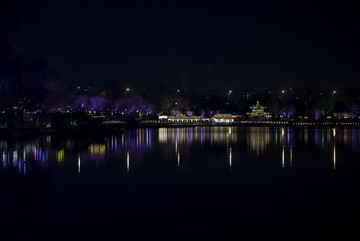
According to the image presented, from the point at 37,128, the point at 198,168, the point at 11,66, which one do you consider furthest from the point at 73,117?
the point at 198,168

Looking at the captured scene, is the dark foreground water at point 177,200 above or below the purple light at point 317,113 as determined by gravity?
below

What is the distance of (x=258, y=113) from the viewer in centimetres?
9344

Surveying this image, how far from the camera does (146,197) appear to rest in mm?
8453

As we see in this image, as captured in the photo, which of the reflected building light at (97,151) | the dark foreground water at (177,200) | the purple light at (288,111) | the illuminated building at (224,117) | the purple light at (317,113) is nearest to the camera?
the dark foreground water at (177,200)

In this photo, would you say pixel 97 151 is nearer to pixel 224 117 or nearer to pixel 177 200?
pixel 177 200

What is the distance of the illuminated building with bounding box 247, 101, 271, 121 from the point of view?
3622 inches

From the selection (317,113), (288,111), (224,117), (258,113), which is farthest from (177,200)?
(288,111)

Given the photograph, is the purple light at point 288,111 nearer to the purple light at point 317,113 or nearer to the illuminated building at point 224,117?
the purple light at point 317,113

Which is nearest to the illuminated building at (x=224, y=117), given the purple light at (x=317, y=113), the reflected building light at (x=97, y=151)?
the purple light at (x=317, y=113)

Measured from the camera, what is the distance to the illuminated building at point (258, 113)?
92.0 metres

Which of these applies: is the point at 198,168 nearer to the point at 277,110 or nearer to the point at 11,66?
the point at 11,66

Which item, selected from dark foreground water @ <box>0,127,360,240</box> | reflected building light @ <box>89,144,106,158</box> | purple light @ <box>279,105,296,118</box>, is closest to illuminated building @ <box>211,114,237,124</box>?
purple light @ <box>279,105,296,118</box>

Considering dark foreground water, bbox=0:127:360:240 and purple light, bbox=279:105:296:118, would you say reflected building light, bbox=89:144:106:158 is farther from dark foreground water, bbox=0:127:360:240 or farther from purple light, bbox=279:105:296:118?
purple light, bbox=279:105:296:118

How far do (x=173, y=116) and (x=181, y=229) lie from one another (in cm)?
7739
